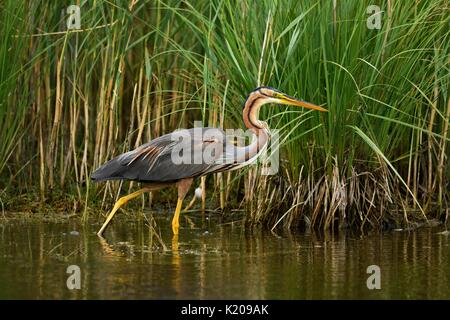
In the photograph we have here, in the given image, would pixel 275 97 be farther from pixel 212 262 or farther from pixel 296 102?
pixel 212 262

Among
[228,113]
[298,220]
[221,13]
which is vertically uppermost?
[221,13]

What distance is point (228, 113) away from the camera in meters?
10.3

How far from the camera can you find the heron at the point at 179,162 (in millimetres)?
9359

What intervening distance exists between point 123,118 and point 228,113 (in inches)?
73.7

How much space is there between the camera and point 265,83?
9.40 metres

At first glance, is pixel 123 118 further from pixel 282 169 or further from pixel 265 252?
pixel 265 252

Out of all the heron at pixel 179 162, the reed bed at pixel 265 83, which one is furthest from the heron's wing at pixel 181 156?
the reed bed at pixel 265 83

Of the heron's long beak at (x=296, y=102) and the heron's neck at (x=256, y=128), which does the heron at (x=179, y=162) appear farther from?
the heron's long beak at (x=296, y=102)

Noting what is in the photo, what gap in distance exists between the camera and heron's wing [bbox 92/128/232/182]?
953 centimetres

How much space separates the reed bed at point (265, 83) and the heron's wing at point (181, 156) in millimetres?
313

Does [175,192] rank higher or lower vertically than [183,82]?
lower
